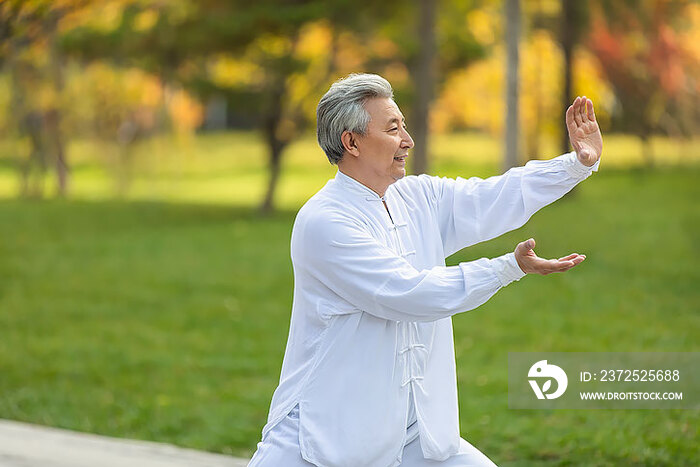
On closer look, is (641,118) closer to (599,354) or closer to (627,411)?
→ (599,354)

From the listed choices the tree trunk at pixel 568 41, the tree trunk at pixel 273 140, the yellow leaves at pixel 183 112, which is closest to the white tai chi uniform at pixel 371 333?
the tree trunk at pixel 273 140

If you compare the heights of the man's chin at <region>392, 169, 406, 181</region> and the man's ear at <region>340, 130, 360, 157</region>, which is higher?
the man's ear at <region>340, 130, 360, 157</region>

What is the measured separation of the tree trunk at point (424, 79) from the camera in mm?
16375

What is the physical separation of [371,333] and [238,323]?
256 inches

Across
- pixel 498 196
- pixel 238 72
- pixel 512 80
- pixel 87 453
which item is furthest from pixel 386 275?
pixel 238 72

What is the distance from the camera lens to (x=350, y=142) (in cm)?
292

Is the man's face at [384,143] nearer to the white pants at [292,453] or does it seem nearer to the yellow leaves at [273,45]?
the white pants at [292,453]

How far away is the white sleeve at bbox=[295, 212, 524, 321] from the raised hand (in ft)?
1.71

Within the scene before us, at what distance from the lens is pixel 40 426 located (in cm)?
591

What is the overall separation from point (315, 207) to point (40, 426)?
3618mm

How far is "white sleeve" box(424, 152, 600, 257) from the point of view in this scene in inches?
122

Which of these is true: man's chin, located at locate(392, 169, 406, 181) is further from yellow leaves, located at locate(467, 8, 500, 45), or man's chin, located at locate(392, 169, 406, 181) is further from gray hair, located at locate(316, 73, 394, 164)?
yellow leaves, located at locate(467, 8, 500, 45)

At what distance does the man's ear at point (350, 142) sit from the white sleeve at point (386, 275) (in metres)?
0.20

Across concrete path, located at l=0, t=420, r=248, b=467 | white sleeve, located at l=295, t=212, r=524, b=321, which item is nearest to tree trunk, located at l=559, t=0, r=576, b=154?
concrete path, located at l=0, t=420, r=248, b=467
